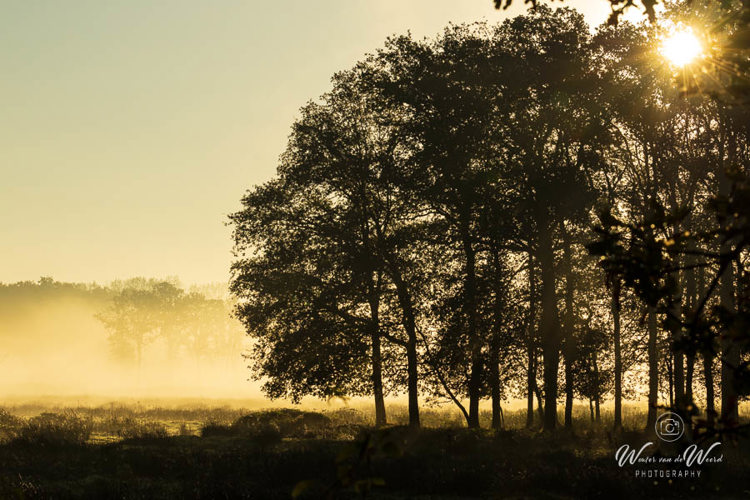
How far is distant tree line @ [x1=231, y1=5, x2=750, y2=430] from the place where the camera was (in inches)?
903

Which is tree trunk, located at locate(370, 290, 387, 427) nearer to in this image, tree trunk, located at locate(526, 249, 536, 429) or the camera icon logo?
tree trunk, located at locate(526, 249, 536, 429)

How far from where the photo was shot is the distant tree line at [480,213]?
75.3 ft

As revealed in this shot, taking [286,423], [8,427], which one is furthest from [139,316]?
[286,423]

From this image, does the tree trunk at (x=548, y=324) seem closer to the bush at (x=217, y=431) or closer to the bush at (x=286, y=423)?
the bush at (x=286, y=423)

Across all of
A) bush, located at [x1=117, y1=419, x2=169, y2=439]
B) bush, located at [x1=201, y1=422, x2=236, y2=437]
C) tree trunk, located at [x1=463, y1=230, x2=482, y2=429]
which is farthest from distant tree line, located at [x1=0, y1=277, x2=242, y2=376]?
tree trunk, located at [x1=463, y1=230, x2=482, y2=429]

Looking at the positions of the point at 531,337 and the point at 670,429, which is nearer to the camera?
the point at 670,429

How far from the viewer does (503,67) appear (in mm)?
24016

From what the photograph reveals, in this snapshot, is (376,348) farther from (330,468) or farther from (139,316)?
(139,316)

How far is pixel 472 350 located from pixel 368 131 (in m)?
10.5

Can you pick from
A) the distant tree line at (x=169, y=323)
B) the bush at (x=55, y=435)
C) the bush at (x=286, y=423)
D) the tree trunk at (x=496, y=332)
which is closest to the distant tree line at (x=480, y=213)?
the tree trunk at (x=496, y=332)

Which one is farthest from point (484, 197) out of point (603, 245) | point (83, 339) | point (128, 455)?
point (83, 339)

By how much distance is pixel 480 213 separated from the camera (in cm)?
2355

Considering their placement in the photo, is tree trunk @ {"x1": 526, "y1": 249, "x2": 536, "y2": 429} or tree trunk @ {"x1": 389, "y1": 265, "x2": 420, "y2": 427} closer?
tree trunk @ {"x1": 526, "y1": 249, "x2": 536, "y2": 429}

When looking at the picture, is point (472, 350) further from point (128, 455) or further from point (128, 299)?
point (128, 299)
